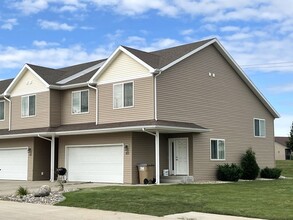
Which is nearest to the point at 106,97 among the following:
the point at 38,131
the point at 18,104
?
the point at 38,131

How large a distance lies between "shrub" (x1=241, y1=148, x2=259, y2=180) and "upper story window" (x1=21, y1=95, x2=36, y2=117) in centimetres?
1367

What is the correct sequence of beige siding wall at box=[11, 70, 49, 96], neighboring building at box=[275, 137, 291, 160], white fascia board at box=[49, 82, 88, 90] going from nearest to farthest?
A: white fascia board at box=[49, 82, 88, 90], beige siding wall at box=[11, 70, 49, 96], neighboring building at box=[275, 137, 291, 160]

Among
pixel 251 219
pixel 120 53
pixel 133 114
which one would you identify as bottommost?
pixel 251 219

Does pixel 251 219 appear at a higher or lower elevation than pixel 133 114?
lower

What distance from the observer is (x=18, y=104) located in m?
32.0

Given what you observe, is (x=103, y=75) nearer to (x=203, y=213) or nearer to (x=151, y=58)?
(x=151, y=58)

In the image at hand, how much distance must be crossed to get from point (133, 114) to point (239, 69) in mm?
8953

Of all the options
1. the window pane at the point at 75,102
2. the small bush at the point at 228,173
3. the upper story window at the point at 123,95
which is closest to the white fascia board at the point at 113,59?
the upper story window at the point at 123,95

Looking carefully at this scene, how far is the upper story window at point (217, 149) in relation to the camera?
28156 millimetres

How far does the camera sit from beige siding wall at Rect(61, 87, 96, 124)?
92.3 ft

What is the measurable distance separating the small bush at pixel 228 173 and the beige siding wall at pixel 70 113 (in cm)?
793

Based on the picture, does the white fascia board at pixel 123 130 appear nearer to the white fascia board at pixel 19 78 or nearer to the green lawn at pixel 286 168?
the white fascia board at pixel 19 78

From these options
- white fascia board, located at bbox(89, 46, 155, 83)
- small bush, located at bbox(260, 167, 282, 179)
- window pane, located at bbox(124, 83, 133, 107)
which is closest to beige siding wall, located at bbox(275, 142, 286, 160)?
small bush, located at bbox(260, 167, 282, 179)

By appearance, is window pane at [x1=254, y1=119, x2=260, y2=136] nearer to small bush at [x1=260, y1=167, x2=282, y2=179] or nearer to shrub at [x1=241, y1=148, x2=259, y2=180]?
small bush at [x1=260, y1=167, x2=282, y2=179]
